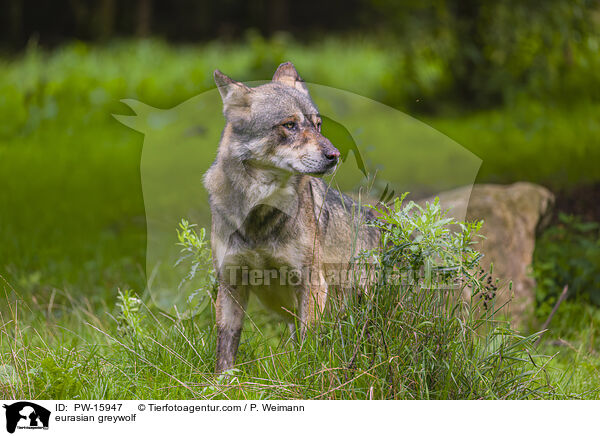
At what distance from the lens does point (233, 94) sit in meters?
3.59

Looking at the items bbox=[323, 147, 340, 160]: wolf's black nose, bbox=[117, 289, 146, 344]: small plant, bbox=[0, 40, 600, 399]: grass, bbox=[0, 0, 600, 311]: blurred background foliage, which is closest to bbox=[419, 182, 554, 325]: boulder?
bbox=[0, 40, 600, 399]: grass

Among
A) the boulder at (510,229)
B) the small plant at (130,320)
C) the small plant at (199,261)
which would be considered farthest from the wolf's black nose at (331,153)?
the boulder at (510,229)

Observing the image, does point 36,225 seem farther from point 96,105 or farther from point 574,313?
point 574,313

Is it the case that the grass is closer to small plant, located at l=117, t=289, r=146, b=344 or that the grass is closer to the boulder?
small plant, located at l=117, t=289, r=146, b=344

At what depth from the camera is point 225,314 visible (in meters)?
3.92

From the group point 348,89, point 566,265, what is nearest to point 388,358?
point 566,265

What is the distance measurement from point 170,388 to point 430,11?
6429 mm

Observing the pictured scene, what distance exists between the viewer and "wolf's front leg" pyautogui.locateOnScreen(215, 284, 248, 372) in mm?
3902

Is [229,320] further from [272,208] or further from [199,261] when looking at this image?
[272,208]

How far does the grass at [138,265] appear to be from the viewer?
3.45 metres

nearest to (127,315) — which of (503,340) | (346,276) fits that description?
(346,276)

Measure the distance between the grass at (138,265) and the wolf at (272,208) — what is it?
0.24m
